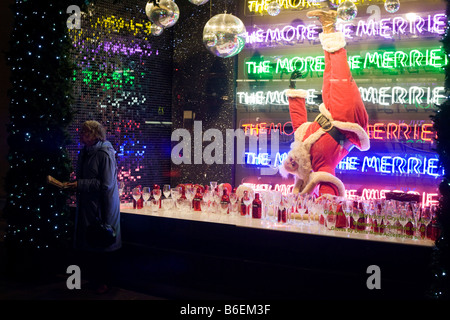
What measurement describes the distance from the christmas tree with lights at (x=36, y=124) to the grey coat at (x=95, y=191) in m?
0.72

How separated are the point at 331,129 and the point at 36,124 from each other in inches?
129

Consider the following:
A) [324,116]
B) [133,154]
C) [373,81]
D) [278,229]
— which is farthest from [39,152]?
[373,81]

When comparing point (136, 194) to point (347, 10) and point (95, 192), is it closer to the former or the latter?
point (95, 192)

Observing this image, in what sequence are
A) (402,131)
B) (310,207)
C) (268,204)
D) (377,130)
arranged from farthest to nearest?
(377,130) < (402,131) < (268,204) < (310,207)

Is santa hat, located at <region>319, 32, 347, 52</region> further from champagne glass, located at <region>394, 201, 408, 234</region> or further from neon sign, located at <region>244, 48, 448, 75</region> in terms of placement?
champagne glass, located at <region>394, 201, 408, 234</region>

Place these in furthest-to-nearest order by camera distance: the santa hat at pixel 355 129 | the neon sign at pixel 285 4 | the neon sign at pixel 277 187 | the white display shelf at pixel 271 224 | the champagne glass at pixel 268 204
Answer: the neon sign at pixel 277 187 < the neon sign at pixel 285 4 < the santa hat at pixel 355 129 < the champagne glass at pixel 268 204 < the white display shelf at pixel 271 224

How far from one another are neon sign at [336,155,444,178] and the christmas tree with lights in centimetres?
360

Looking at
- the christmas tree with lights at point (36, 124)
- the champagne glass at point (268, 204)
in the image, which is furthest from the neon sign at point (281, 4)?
the champagne glass at point (268, 204)

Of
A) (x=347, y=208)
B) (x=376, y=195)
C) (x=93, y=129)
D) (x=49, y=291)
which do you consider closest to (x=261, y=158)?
(x=376, y=195)

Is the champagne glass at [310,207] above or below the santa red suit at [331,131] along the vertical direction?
below

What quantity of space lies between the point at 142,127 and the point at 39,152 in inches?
84.9

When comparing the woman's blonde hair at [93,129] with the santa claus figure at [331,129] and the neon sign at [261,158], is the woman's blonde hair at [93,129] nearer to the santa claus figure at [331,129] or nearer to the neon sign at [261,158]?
the santa claus figure at [331,129]

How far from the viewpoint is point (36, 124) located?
5.07 meters

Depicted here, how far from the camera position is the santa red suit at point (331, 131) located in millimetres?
4965
